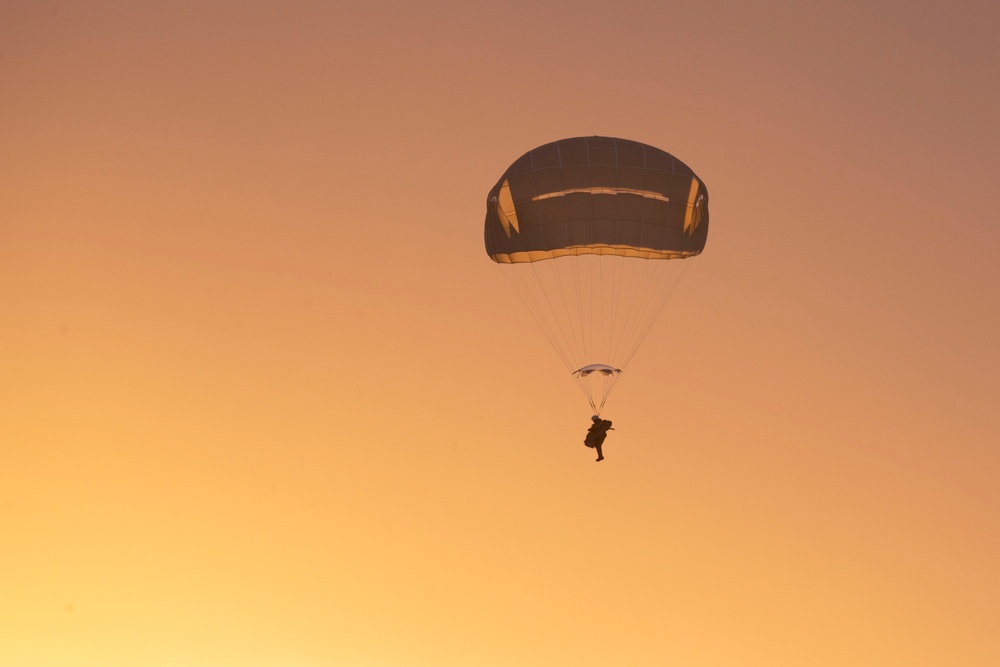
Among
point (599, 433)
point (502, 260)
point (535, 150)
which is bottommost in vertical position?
point (599, 433)

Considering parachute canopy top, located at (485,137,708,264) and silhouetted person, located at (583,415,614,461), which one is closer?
parachute canopy top, located at (485,137,708,264)

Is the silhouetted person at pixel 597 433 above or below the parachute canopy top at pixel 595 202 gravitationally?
below

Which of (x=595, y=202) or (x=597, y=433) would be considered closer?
(x=595, y=202)

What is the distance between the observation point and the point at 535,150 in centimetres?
2941

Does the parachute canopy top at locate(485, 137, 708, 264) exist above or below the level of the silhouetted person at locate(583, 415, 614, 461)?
above

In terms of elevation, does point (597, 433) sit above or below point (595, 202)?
below

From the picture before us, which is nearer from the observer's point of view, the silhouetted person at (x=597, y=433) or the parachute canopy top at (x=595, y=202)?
the parachute canopy top at (x=595, y=202)

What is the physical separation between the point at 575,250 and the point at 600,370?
262cm

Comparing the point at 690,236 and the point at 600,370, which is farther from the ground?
the point at 690,236

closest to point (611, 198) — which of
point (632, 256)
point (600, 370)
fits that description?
point (632, 256)

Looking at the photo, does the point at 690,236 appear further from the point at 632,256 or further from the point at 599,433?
the point at 599,433

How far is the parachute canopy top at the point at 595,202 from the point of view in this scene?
28.5 meters

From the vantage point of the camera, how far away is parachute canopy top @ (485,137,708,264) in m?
28.5

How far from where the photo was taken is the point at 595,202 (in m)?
28.4
